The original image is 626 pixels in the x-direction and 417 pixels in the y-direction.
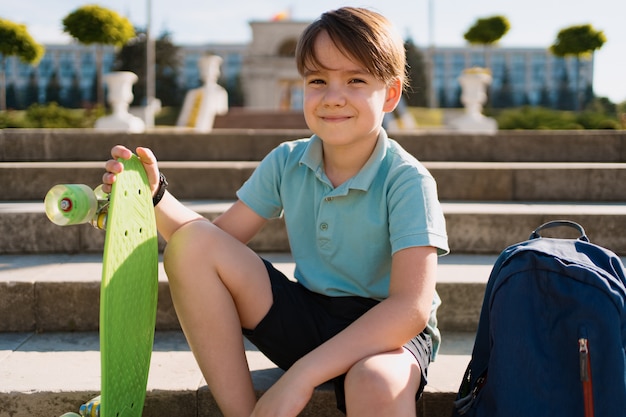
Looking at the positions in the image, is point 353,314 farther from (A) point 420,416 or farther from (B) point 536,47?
(B) point 536,47

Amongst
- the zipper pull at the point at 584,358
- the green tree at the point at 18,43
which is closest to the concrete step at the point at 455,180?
the zipper pull at the point at 584,358

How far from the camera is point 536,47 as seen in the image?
58156 millimetres

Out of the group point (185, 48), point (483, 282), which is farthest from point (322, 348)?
point (185, 48)

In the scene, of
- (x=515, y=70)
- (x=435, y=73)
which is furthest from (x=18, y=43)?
(x=515, y=70)

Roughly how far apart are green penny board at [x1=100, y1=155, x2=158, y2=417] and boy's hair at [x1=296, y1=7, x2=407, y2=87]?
45cm

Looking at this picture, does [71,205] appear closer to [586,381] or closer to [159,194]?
[159,194]

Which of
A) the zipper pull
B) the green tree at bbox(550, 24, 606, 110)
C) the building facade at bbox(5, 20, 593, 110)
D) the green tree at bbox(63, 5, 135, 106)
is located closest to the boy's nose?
the zipper pull

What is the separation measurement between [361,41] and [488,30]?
13782 millimetres

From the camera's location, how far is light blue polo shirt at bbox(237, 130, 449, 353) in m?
1.28

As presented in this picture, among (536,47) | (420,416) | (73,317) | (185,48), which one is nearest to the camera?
(420,416)

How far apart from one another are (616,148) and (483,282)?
7.33 feet

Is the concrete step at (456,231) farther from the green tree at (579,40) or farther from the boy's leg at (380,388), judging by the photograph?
the green tree at (579,40)

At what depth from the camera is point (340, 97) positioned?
131 centimetres

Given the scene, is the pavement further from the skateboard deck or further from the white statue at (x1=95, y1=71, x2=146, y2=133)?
the white statue at (x1=95, y1=71, x2=146, y2=133)
